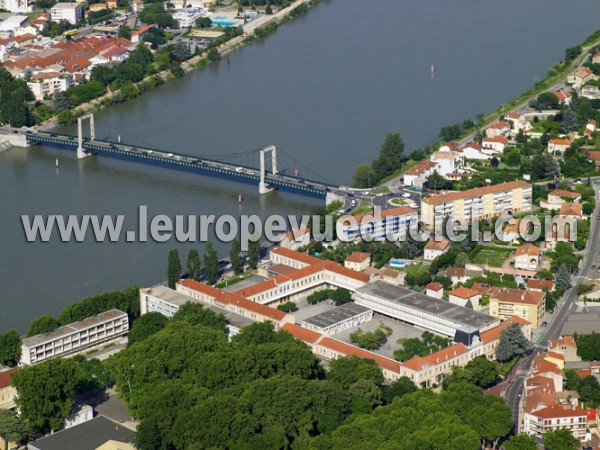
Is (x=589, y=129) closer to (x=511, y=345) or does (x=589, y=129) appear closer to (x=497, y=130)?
(x=497, y=130)

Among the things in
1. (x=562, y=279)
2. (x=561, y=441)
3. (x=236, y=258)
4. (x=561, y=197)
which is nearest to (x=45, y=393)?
(x=236, y=258)

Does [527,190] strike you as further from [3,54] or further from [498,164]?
[3,54]

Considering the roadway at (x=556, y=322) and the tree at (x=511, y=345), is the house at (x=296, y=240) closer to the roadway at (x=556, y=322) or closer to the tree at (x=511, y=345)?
the roadway at (x=556, y=322)

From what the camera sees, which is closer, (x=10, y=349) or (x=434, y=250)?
(x=10, y=349)

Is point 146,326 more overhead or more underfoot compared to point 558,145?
more underfoot

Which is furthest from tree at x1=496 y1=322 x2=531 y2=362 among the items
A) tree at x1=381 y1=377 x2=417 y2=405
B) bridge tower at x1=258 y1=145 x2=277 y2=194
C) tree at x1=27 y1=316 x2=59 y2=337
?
bridge tower at x1=258 y1=145 x2=277 y2=194

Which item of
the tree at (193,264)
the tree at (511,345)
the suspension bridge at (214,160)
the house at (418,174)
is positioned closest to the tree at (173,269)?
the tree at (193,264)
